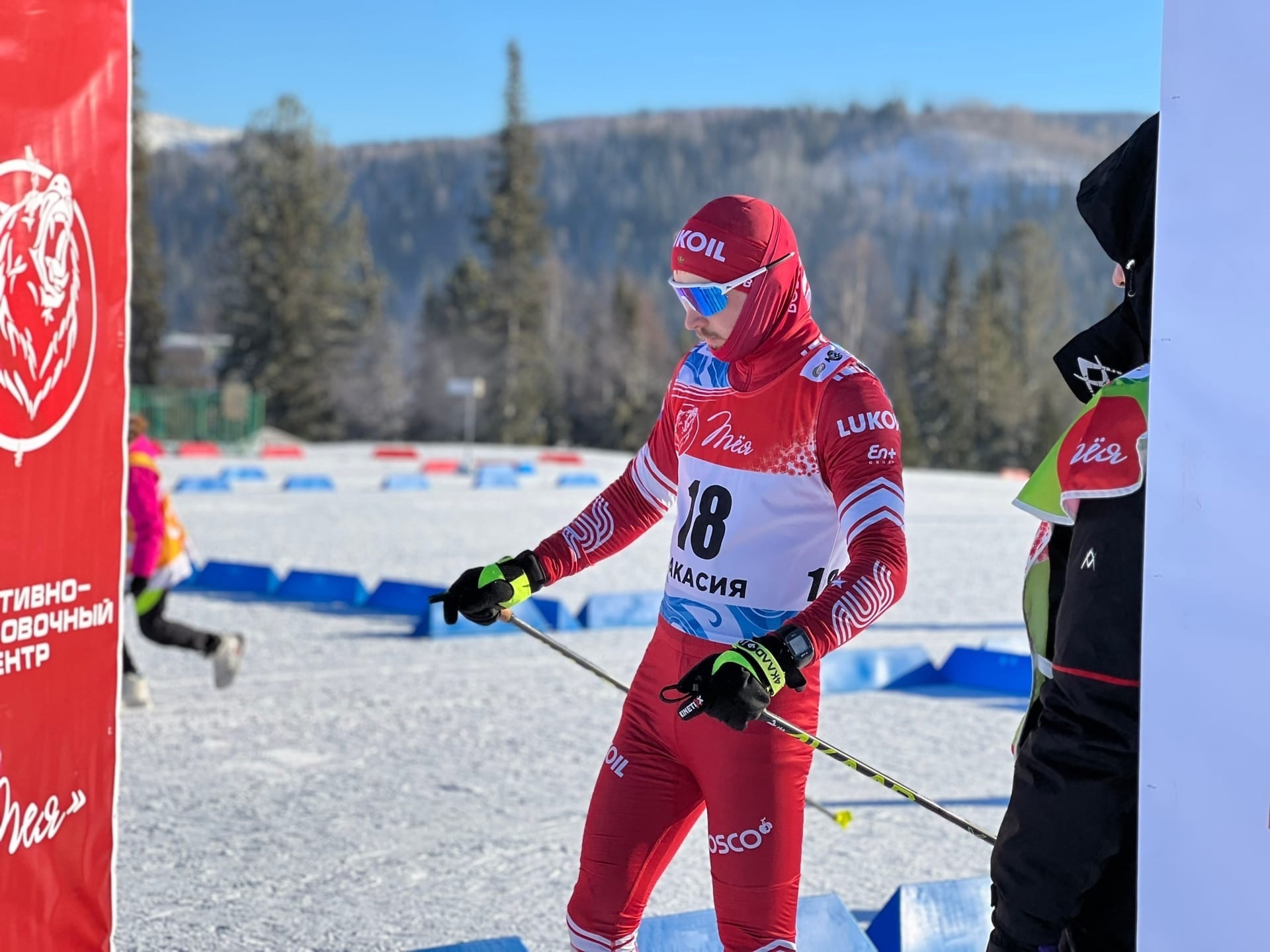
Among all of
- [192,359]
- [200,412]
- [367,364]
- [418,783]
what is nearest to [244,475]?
[200,412]

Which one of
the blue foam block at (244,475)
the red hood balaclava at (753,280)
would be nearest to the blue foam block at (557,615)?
the red hood balaclava at (753,280)

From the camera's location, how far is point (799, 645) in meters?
2.31

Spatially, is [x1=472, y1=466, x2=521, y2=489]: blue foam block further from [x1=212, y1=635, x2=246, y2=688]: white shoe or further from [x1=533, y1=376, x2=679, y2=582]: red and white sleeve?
[x1=533, y1=376, x2=679, y2=582]: red and white sleeve

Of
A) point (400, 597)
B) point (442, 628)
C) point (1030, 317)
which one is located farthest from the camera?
point (1030, 317)

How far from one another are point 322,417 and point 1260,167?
43837 mm

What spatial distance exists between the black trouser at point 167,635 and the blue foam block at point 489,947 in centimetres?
371

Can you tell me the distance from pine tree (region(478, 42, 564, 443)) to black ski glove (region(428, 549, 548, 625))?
4447 centimetres

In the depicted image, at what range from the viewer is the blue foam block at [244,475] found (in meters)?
19.5

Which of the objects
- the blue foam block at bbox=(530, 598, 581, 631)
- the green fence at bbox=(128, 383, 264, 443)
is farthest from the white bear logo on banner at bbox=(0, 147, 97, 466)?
the green fence at bbox=(128, 383, 264, 443)

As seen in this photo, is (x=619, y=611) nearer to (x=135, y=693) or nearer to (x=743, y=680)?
(x=135, y=693)

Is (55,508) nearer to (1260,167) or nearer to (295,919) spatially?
(295,919)

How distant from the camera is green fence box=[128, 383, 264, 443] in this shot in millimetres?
31891

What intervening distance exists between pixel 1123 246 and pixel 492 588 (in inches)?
59.4

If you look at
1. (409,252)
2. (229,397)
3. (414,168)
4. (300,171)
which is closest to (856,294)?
(300,171)
